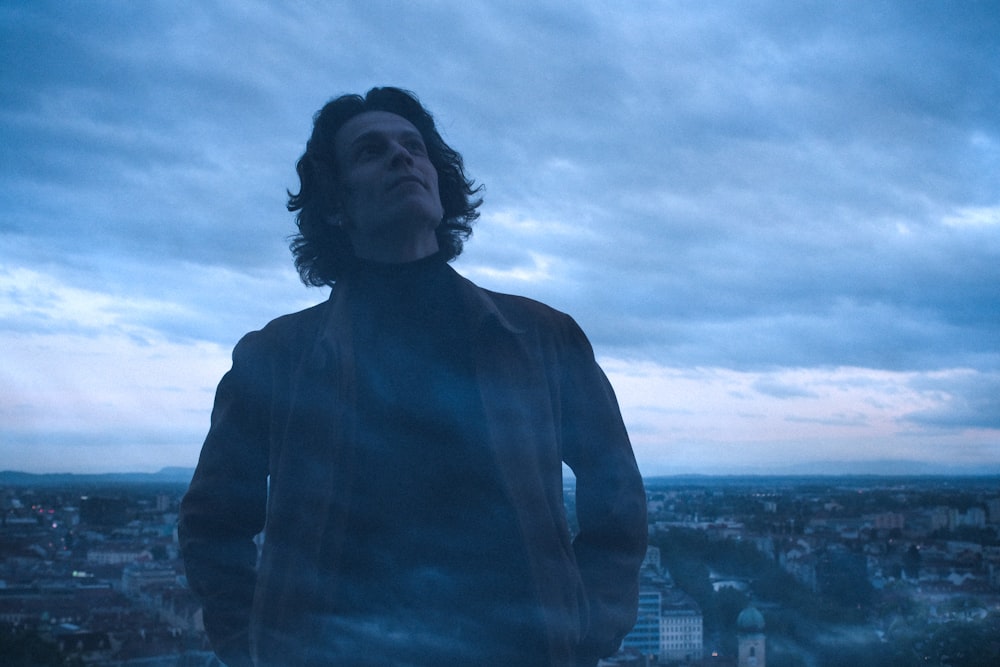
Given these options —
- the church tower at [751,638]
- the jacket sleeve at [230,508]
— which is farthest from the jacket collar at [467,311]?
the church tower at [751,638]

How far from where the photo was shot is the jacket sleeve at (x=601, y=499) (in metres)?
1.07

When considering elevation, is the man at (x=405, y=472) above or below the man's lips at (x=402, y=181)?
below

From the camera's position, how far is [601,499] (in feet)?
3.67

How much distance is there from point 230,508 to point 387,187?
46 centimetres

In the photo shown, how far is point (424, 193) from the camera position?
114 cm

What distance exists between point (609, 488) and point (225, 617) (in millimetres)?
509

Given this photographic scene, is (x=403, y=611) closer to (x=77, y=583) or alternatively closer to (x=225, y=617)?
(x=225, y=617)

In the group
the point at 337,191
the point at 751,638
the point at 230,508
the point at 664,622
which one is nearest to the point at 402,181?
the point at 337,191

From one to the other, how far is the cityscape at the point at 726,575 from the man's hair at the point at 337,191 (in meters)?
0.45

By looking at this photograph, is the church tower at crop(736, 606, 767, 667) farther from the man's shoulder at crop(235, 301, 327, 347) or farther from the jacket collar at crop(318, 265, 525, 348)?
the man's shoulder at crop(235, 301, 327, 347)

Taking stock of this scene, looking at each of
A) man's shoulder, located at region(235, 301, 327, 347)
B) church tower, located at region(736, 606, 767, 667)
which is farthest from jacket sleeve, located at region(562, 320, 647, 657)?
church tower, located at region(736, 606, 767, 667)

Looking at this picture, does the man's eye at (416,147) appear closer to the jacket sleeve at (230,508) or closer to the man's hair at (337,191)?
the man's hair at (337,191)

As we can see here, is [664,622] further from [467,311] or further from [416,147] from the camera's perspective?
[416,147]

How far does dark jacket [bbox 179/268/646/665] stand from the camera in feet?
3.40
